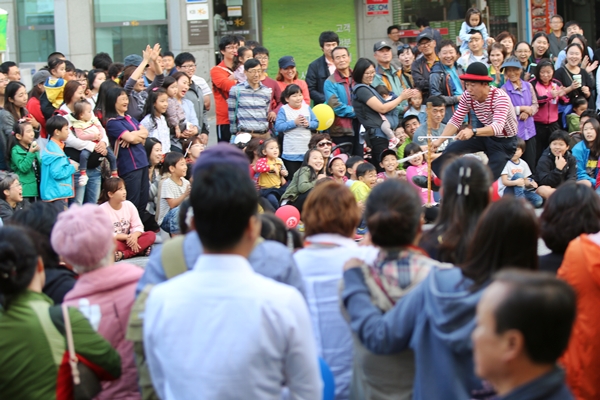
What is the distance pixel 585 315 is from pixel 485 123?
5410 millimetres

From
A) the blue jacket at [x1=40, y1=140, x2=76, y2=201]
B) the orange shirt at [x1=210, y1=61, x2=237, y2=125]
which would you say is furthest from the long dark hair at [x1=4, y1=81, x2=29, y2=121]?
the orange shirt at [x1=210, y1=61, x2=237, y2=125]

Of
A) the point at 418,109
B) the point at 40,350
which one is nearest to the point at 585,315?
the point at 40,350

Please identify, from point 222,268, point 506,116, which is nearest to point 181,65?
point 506,116

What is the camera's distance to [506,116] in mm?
8562

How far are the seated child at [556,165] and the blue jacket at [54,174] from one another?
547cm

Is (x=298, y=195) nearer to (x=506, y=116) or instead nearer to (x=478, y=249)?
(x=506, y=116)

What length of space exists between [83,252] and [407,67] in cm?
952

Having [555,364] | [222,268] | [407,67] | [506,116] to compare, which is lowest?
[555,364]

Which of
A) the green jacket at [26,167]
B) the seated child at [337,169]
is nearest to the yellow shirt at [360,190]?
the seated child at [337,169]

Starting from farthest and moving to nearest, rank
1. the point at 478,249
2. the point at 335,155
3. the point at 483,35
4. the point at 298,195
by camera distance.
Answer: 1. the point at 483,35
2. the point at 335,155
3. the point at 298,195
4. the point at 478,249

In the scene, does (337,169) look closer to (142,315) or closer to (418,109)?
(418,109)

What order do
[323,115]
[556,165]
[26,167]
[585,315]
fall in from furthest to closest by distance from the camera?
1. [323,115]
2. [556,165]
3. [26,167]
4. [585,315]

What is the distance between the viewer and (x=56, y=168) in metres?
8.56

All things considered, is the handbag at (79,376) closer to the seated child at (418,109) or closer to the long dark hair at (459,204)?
the long dark hair at (459,204)
